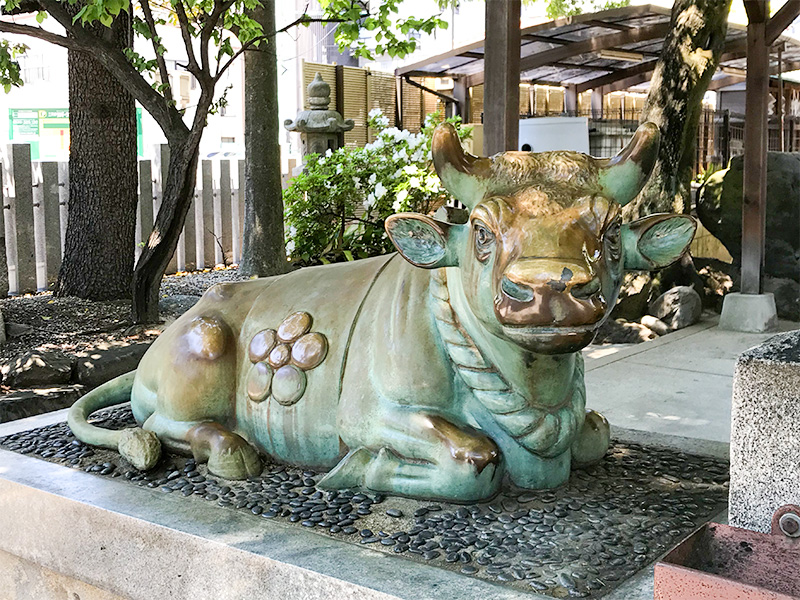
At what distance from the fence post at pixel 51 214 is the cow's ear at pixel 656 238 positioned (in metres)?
8.50

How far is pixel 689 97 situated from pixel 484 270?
21.3 ft

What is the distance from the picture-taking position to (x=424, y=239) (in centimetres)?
250

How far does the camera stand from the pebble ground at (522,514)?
7.57ft

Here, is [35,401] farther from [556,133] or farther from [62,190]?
[556,133]

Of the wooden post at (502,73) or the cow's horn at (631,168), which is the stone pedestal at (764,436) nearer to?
the cow's horn at (631,168)

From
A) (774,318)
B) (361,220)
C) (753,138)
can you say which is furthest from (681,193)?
(361,220)

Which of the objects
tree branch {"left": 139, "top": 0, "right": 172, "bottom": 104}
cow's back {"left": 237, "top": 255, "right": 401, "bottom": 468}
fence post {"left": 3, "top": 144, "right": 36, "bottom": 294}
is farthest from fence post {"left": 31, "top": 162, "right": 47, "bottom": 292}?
cow's back {"left": 237, "top": 255, "right": 401, "bottom": 468}

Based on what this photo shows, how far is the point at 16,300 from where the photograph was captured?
8.59 metres

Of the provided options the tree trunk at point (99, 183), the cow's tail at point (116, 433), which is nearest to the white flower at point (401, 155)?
the tree trunk at point (99, 183)

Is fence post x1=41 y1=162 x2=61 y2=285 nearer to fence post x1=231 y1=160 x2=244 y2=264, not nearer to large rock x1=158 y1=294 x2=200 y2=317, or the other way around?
large rock x1=158 y1=294 x2=200 y2=317

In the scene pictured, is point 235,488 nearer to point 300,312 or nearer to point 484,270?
point 300,312

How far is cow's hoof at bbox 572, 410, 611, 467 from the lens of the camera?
2.97 m

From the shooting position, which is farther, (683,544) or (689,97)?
(689,97)

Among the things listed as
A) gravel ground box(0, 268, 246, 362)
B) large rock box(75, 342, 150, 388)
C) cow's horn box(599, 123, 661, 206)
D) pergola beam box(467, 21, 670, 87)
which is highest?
pergola beam box(467, 21, 670, 87)
